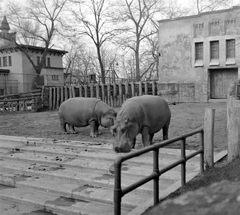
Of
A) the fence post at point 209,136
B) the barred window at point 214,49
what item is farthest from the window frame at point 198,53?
the fence post at point 209,136

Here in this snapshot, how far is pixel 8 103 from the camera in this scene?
71.2 ft

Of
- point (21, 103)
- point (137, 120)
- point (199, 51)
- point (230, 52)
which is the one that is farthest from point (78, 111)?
point (21, 103)

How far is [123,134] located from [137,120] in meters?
0.75

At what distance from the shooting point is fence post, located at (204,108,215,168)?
552cm

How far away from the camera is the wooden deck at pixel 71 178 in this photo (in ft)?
15.8

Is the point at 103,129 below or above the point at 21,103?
below

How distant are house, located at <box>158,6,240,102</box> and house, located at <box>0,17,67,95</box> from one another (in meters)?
16.0

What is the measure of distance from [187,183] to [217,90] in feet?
51.3

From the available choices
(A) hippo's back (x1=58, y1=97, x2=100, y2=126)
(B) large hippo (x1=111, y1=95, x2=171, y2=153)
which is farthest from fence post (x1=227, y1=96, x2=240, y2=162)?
(A) hippo's back (x1=58, y1=97, x2=100, y2=126)

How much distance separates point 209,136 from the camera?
18.2 ft

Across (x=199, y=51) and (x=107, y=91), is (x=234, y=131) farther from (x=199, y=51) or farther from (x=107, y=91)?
(x=107, y=91)

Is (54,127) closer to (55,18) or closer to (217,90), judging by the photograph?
(217,90)

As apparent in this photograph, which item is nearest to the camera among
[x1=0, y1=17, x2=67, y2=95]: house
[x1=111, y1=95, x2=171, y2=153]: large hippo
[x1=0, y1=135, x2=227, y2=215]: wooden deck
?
[x1=0, y1=135, x2=227, y2=215]: wooden deck

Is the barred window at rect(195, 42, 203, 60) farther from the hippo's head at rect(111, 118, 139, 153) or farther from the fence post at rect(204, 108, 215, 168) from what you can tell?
the fence post at rect(204, 108, 215, 168)
